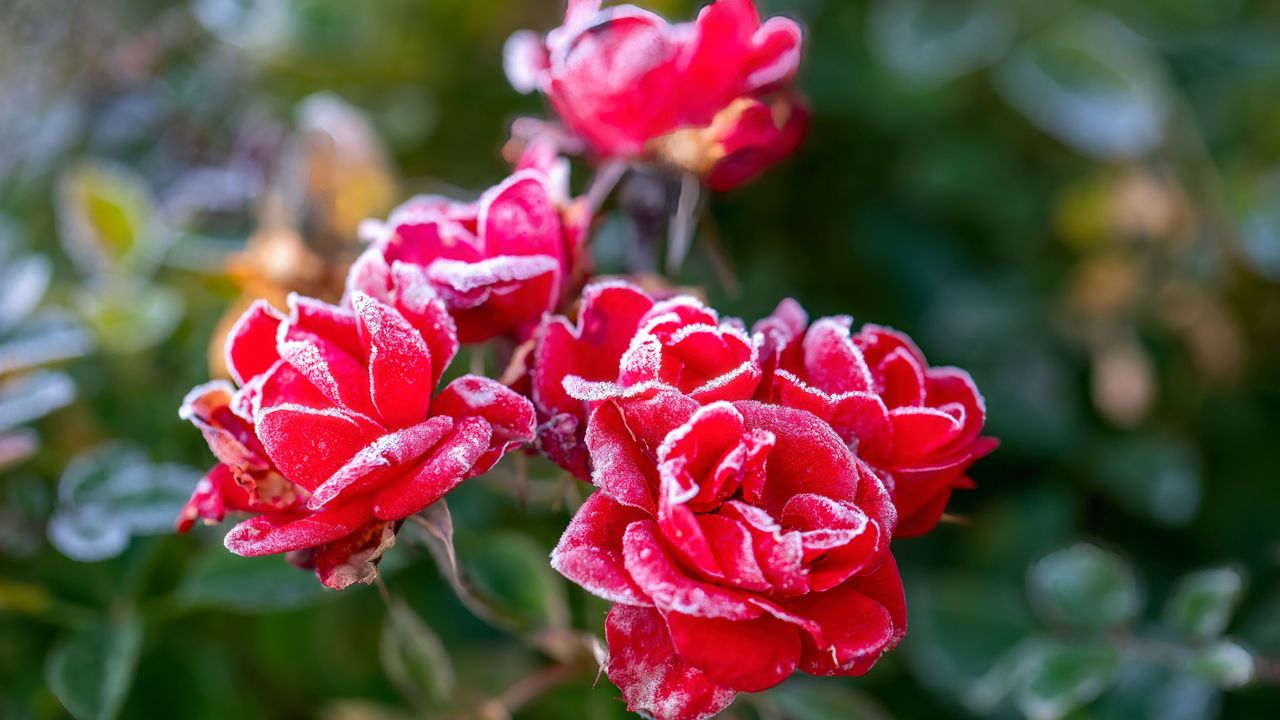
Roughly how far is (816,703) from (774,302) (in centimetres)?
32

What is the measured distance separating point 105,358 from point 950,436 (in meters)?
0.60

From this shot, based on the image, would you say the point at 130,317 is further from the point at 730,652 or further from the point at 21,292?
the point at 730,652

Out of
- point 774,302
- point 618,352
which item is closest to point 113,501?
point 618,352

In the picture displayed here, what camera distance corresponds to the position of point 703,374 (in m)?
0.39

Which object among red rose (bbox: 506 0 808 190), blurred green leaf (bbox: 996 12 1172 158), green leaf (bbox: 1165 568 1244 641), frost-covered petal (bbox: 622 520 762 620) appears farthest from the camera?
blurred green leaf (bbox: 996 12 1172 158)

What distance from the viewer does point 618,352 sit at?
1.35ft

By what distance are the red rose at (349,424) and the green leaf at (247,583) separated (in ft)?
0.52

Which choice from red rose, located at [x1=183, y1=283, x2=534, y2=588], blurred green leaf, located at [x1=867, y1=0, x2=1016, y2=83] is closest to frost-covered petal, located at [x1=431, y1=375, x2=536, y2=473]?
red rose, located at [x1=183, y1=283, x2=534, y2=588]

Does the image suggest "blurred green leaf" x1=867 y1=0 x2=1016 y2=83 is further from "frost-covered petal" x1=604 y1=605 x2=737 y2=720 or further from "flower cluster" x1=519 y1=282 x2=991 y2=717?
"frost-covered petal" x1=604 y1=605 x2=737 y2=720

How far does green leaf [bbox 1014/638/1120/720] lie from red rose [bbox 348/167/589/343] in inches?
13.0

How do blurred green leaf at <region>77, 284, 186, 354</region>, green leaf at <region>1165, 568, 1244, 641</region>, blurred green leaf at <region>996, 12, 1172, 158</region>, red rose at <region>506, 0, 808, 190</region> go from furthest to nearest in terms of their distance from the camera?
blurred green leaf at <region>996, 12, 1172, 158</region> → blurred green leaf at <region>77, 284, 186, 354</region> → green leaf at <region>1165, 568, 1244, 641</region> → red rose at <region>506, 0, 808, 190</region>

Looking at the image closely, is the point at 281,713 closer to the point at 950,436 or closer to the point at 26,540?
the point at 26,540

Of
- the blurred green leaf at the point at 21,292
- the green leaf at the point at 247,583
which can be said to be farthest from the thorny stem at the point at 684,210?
the blurred green leaf at the point at 21,292

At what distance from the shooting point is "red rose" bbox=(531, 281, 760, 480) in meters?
0.37
